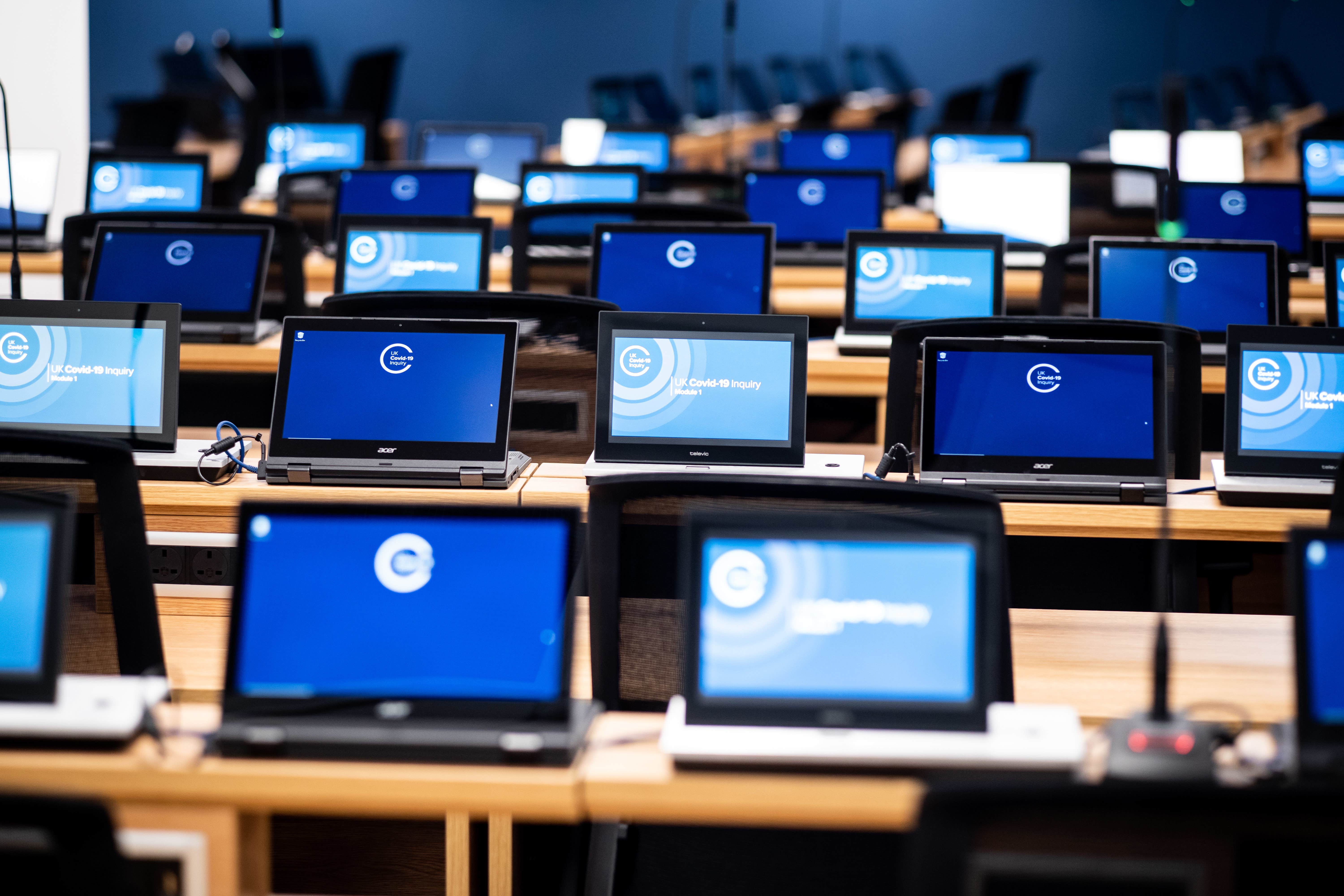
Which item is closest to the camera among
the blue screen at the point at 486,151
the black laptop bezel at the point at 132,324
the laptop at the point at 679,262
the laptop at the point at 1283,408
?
the black laptop bezel at the point at 132,324

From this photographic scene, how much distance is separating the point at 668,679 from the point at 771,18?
480 inches

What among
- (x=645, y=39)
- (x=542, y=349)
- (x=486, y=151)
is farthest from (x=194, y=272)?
(x=645, y=39)

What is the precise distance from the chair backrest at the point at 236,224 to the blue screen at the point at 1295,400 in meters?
2.76

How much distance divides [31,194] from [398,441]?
4084 millimetres

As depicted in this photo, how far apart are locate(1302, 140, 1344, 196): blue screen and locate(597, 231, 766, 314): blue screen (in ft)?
14.8

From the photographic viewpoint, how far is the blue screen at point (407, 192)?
207 inches

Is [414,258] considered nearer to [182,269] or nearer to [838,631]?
[182,269]

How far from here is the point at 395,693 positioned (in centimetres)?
149

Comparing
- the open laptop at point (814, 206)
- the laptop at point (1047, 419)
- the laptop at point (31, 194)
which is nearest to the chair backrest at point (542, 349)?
the laptop at point (1047, 419)

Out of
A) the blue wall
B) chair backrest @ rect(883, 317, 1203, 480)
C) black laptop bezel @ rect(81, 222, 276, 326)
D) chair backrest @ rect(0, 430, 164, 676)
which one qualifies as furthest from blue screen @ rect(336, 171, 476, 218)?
the blue wall

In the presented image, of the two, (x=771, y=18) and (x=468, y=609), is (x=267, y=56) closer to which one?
(x=771, y=18)

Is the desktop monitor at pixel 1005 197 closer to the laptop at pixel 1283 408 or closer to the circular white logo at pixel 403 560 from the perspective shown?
the laptop at pixel 1283 408

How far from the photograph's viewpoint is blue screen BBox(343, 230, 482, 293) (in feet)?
13.7

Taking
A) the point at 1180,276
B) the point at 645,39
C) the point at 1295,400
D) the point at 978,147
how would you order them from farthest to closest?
the point at 645,39
the point at 978,147
the point at 1180,276
the point at 1295,400
